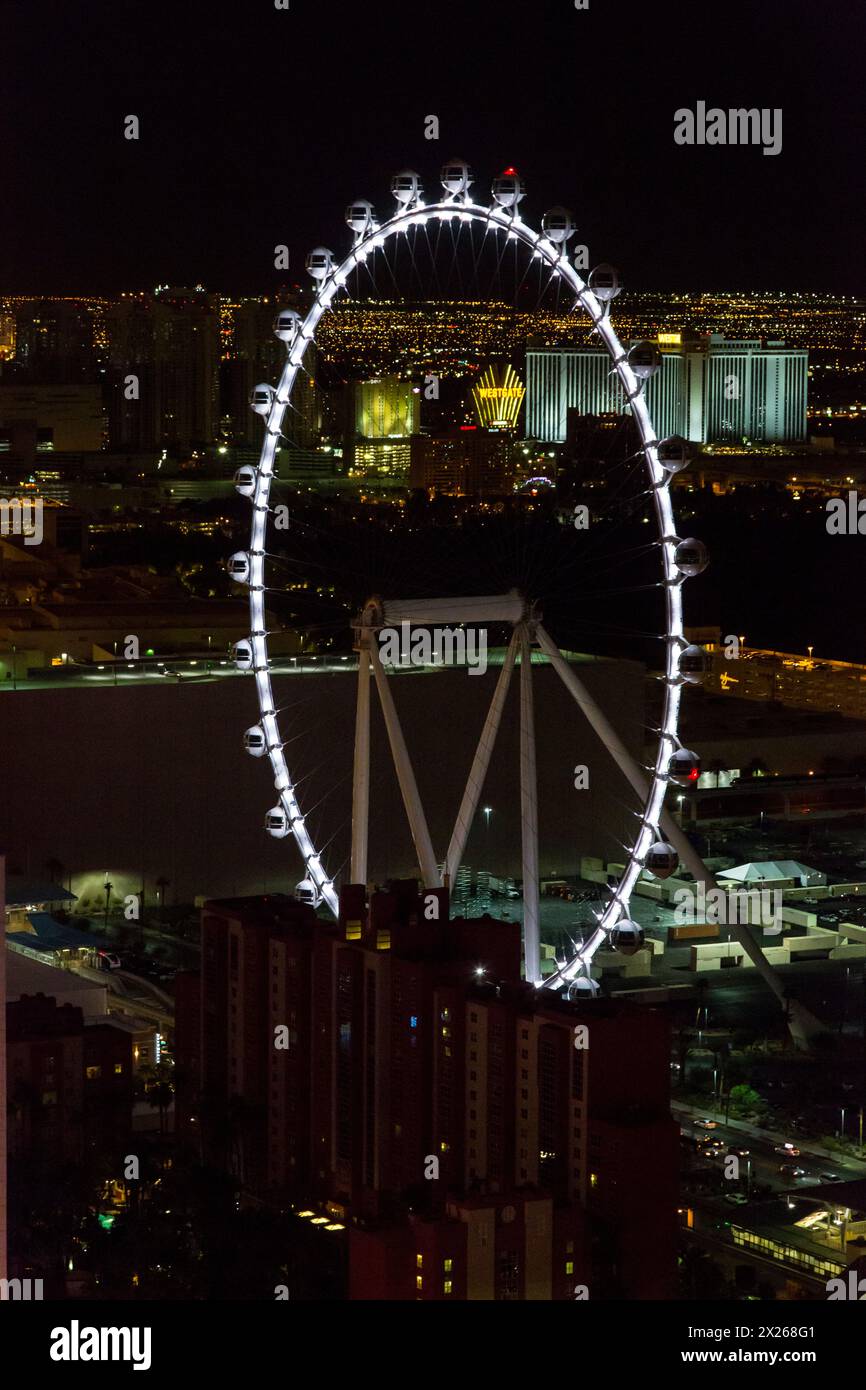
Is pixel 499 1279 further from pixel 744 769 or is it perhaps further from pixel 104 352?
pixel 104 352

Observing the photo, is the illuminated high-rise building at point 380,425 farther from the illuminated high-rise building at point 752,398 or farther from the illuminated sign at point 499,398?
the illuminated sign at point 499,398

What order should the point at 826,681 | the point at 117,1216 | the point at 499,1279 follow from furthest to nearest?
the point at 826,681 → the point at 117,1216 → the point at 499,1279

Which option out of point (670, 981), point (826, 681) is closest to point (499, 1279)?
point (670, 981)

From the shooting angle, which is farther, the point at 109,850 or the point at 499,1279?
the point at 109,850
